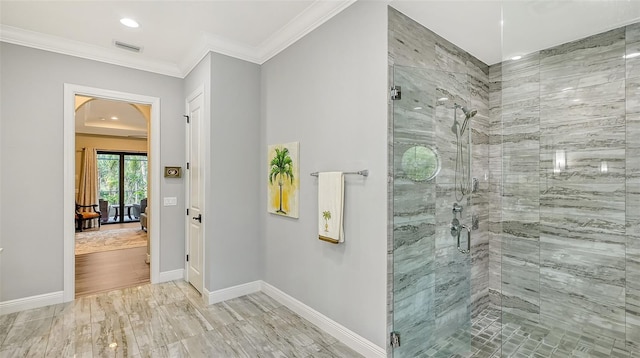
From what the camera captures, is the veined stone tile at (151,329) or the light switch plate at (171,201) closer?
the veined stone tile at (151,329)

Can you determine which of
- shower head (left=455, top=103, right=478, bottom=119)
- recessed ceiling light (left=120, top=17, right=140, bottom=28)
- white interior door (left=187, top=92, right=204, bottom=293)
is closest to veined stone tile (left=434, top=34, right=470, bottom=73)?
shower head (left=455, top=103, right=478, bottom=119)

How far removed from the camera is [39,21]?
9.30ft

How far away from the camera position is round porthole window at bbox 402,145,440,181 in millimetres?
2234

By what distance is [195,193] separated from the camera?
365cm

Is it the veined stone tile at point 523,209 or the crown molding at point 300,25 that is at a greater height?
the crown molding at point 300,25

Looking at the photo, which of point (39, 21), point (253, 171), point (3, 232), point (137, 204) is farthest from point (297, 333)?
point (137, 204)

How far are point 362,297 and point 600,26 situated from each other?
2345 millimetres

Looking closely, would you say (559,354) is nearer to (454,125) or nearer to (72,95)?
(454,125)

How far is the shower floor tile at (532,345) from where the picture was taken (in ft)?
6.34

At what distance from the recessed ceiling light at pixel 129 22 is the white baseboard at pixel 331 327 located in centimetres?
294

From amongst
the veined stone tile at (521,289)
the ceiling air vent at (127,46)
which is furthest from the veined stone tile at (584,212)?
the ceiling air vent at (127,46)

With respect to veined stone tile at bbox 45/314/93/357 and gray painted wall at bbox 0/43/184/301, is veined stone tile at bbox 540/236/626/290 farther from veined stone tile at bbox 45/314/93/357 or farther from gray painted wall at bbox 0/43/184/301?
gray painted wall at bbox 0/43/184/301

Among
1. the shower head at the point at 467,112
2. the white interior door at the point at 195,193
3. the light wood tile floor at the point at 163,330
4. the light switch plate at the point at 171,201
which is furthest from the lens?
the light switch plate at the point at 171,201

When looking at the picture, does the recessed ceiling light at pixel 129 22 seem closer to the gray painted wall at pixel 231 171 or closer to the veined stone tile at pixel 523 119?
the gray painted wall at pixel 231 171
